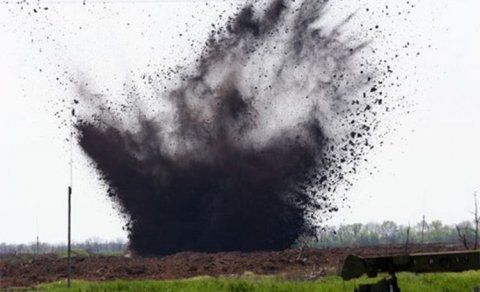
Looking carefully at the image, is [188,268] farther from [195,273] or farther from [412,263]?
[412,263]

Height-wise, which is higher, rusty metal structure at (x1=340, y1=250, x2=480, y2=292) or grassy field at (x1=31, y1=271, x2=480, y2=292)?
grassy field at (x1=31, y1=271, x2=480, y2=292)

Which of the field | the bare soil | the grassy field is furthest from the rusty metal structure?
the bare soil

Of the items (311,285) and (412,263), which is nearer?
(412,263)

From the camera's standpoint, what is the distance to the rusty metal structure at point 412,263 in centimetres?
1566

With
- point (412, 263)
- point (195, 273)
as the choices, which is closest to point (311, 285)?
point (195, 273)

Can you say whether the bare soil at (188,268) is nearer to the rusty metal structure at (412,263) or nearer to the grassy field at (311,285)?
the grassy field at (311,285)

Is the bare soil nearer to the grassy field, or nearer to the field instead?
the field

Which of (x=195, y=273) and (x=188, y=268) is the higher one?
(x=188, y=268)

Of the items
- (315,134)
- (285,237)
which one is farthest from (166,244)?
(315,134)

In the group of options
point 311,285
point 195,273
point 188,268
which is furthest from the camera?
point 188,268

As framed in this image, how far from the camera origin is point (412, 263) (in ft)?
52.6

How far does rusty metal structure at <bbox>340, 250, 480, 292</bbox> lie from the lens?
51.4 feet

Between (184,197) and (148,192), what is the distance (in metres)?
3.03

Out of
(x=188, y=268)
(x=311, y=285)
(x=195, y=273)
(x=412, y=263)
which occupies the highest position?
(x=188, y=268)
